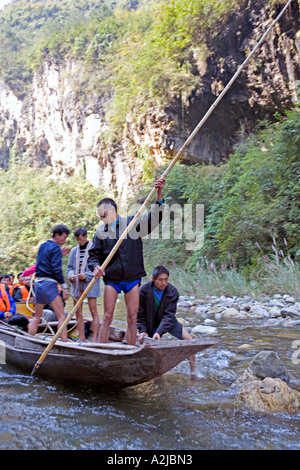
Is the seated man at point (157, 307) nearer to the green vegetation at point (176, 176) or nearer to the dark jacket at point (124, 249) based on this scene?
the dark jacket at point (124, 249)

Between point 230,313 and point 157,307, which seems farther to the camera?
point 230,313

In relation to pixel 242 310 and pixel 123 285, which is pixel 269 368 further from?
pixel 242 310

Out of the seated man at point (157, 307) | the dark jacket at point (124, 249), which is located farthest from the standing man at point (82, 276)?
the dark jacket at point (124, 249)

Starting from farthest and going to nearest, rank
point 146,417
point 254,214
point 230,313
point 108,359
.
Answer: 1. point 254,214
2. point 230,313
3. point 108,359
4. point 146,417

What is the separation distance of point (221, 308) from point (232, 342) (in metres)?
2.43

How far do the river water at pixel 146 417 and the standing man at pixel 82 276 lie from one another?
0.94 metres

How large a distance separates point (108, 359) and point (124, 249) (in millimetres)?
981

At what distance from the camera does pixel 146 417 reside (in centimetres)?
309

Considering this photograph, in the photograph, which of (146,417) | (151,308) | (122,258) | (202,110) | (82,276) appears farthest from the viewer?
(202,110)

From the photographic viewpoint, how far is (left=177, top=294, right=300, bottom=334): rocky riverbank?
632cm

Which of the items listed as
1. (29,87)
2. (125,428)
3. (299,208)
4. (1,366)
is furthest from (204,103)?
(29,87)

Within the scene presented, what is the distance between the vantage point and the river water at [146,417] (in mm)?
2654

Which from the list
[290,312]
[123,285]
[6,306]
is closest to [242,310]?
[290,312]

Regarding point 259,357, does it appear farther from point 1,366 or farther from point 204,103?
point 204,103
